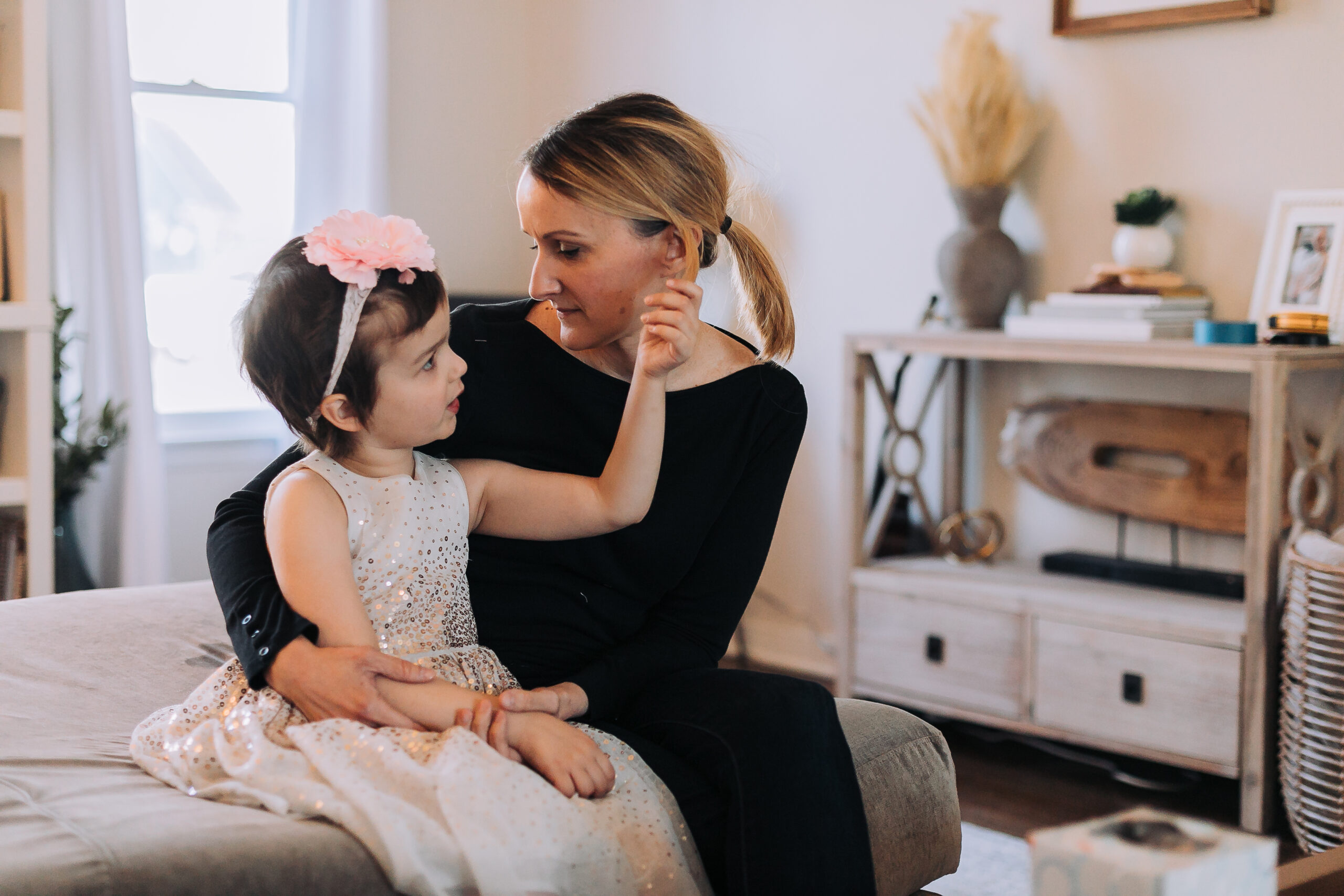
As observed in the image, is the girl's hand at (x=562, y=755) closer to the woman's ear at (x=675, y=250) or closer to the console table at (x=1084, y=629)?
the woman's ear at (x=675, y=250)

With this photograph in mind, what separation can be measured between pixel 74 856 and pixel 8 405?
82.0 inches

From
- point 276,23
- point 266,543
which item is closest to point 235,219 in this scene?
point 276,23

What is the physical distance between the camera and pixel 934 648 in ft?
9.11

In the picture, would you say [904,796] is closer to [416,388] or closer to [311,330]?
[416,388]

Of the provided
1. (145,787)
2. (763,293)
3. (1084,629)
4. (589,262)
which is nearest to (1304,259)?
(1084,629)

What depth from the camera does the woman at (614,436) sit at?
1380 millimetres

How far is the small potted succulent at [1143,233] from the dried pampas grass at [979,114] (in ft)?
0.95

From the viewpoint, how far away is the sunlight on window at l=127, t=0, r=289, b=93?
132 inches

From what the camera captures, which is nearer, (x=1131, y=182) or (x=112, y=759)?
(x=112, y=759)

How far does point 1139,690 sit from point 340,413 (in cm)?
173

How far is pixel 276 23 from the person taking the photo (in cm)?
357

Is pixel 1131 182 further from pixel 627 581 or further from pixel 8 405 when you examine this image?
pixel 8 405

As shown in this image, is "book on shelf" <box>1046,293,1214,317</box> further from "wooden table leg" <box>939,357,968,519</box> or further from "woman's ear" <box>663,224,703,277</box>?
"woman's ear" <box>663,224,703,277</box>

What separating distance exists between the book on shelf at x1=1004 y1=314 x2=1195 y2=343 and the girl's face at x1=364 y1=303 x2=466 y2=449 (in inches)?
61.7
